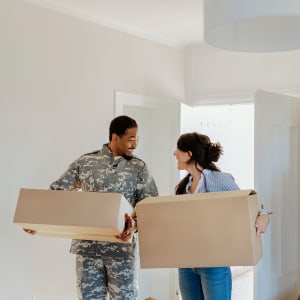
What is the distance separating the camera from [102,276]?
2.35 meters

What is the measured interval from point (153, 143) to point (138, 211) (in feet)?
7.88

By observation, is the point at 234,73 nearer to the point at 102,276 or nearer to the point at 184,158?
the point at 184,158

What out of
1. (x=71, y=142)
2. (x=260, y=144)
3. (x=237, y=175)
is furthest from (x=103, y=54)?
(x=237, y=175)

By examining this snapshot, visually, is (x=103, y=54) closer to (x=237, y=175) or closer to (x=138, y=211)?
(x=138, y=211)

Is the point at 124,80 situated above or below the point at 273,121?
above

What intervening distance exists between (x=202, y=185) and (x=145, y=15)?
149cm

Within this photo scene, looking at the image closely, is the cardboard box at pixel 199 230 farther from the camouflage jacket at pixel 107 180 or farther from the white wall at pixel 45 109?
the white wall at pixel 45 109

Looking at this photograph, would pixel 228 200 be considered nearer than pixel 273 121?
Yes

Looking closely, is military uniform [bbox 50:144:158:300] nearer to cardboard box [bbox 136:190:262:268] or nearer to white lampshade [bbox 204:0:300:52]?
cardboard box [bbox 136:190:262:268]

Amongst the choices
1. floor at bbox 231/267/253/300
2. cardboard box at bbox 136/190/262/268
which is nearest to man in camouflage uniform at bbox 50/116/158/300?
cardboard box at bbox 136/190/262/268

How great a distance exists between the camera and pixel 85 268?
233 cm

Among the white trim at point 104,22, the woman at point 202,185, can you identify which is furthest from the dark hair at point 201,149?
the white trim at point 104,22

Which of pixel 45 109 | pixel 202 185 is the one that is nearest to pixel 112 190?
pixel 202 185

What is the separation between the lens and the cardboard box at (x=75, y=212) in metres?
1.90
